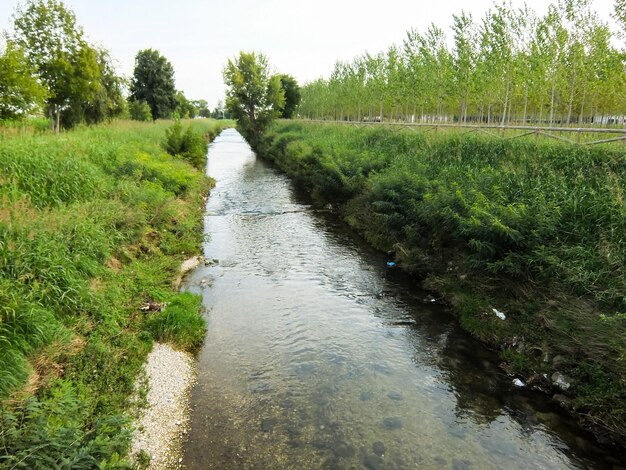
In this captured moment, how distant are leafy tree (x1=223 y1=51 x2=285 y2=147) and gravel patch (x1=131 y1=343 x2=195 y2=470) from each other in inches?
1966

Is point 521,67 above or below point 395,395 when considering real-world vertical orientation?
above

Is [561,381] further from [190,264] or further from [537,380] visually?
[190,264]

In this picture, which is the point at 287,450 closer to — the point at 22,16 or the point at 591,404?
the point at 591,404

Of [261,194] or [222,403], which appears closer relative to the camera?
[222,403]

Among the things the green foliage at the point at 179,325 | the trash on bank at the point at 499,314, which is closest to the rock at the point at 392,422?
the trash on bank at the point at 499,314

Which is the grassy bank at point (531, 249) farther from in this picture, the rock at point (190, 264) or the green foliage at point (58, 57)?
the green foliage at point (58, 57)

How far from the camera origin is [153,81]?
2485 inches

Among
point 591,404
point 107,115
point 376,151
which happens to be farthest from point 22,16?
point 591,404

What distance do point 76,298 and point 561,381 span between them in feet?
30.0

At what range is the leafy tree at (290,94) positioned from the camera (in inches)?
3127

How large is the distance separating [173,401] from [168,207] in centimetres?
924

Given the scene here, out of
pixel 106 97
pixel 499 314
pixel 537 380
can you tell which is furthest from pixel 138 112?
pixel 537 380

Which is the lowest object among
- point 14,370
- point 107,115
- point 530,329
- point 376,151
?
point 530,329

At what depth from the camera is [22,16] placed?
24.4 metres
